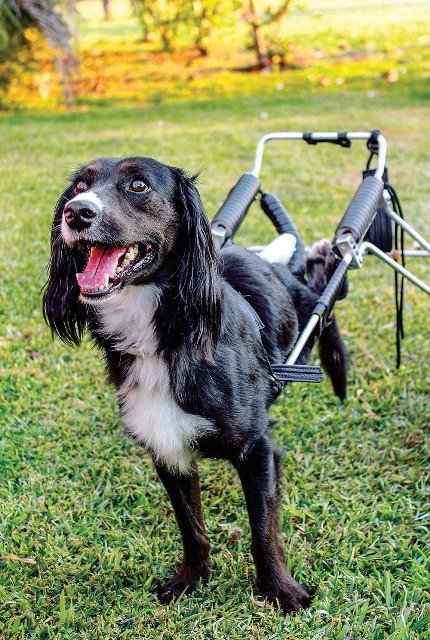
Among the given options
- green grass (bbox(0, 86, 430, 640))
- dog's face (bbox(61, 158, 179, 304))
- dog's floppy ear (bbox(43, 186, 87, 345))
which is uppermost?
dog's face (bbox(61, 158, 179, 304))

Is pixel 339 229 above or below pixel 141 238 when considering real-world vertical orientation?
below

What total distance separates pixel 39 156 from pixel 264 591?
728 centimetres

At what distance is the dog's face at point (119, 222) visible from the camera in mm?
1944

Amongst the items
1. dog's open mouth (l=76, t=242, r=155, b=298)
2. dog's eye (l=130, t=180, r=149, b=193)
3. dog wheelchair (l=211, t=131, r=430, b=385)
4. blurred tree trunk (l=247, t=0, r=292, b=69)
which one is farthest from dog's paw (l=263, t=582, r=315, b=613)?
blurred tree trunk (l=247, t=0, r=292, b=69)

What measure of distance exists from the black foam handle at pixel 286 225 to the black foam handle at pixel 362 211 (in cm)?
32

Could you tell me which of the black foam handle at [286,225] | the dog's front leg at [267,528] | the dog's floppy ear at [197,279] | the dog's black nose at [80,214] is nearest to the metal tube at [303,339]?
the dog's front leg at [267,528]

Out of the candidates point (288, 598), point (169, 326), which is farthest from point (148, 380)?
point (288, 598)

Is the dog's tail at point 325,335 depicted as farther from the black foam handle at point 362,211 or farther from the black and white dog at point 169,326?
the black and white dog at point 169,326

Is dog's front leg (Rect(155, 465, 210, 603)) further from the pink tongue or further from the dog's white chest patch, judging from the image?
the pink tongue

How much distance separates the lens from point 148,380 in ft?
7.11

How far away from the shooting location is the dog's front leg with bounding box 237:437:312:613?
226cm

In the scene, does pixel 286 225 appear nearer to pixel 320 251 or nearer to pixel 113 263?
pixel 320 251

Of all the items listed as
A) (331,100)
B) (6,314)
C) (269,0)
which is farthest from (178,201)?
(269,0)

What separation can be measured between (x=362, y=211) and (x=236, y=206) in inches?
24.5
